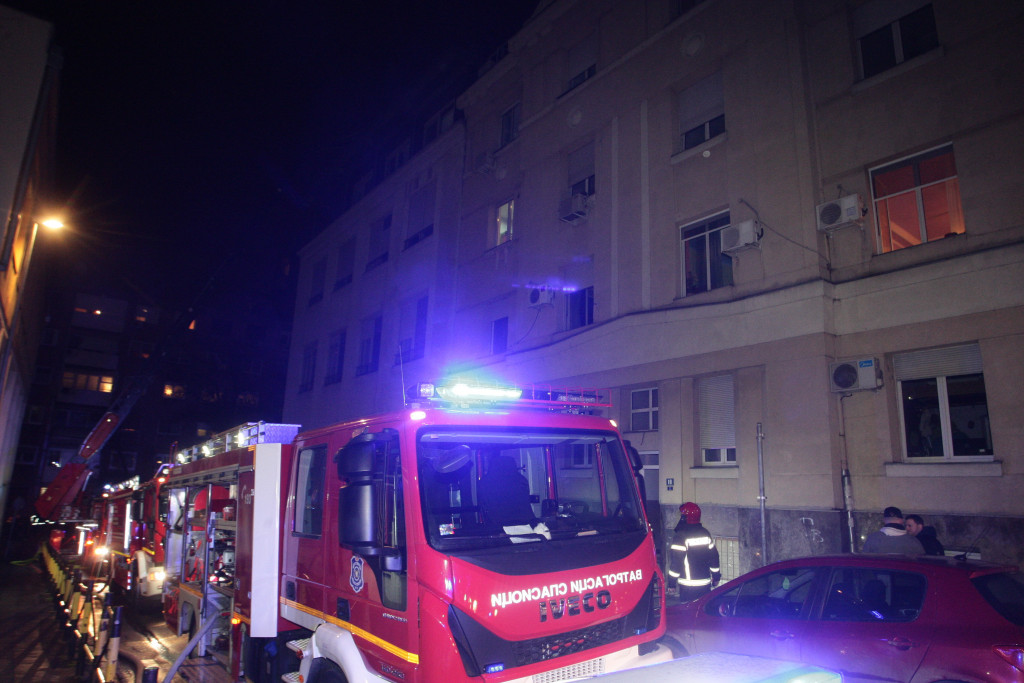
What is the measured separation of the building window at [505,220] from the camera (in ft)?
53.4

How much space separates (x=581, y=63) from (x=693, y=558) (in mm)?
12649

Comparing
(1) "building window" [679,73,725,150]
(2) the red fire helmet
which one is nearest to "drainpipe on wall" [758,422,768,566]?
(2) the red fire helmet

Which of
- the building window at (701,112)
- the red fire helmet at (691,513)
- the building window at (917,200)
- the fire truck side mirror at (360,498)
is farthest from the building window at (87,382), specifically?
the building window at (917,200)

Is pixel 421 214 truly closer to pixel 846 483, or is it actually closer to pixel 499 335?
pixel 499 335

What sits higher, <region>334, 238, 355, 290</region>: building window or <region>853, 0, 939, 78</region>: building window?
<region>334, 238, 355, 290</region>: building window

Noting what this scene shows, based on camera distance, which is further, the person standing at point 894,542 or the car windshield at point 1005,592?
the person standing at point 894,542

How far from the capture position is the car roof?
394cm

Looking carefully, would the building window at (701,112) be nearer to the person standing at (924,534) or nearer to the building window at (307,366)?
the person standing at (924,534)

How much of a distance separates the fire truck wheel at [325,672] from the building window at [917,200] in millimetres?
9353

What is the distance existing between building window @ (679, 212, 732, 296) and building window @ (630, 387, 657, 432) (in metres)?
2.15

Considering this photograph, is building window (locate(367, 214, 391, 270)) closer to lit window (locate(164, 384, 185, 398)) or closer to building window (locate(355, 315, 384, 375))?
building window (locate(355, 315, 384, 375))

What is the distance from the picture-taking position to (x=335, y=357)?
24.3 metres

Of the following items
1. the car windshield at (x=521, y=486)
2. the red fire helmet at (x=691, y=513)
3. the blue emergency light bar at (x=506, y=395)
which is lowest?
the red fire helmet at (x=691, y=513)

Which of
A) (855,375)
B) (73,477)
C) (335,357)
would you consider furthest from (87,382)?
(855,375)
